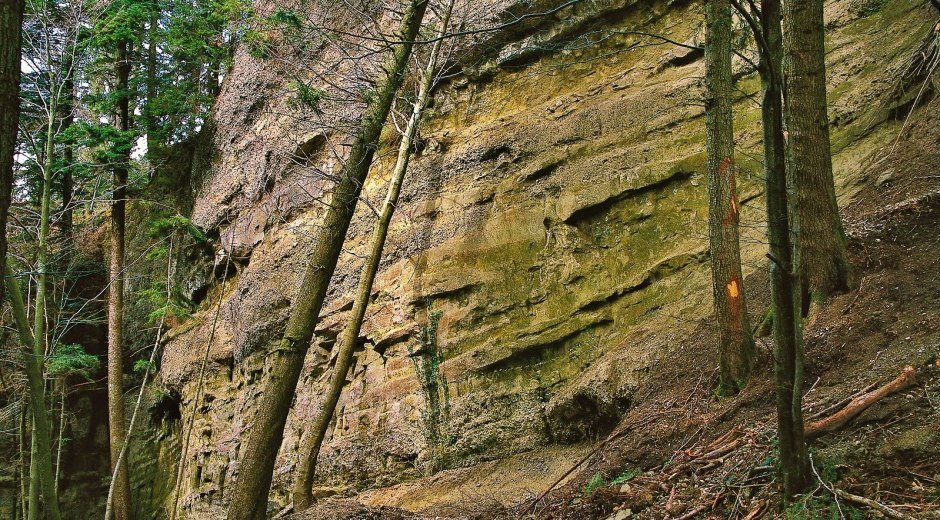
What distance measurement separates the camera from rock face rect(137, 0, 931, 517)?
8781 millimetres

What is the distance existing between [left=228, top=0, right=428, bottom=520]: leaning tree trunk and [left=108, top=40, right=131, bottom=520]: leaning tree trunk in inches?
357

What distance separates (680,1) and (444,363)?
7138mm

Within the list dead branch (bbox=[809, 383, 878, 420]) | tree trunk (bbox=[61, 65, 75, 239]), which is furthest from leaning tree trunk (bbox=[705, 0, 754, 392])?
tree trunk (bbox=[61, 65, 75, 239])

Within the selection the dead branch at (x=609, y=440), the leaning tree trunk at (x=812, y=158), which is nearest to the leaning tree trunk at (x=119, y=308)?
the dead branch at (x=609, y=440)

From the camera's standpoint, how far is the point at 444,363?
32.5 ft

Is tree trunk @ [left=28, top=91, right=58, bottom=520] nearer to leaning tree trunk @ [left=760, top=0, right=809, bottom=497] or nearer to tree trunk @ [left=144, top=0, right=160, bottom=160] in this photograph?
tree trunk @ [left=144, top=0, right=160, bottom=160]

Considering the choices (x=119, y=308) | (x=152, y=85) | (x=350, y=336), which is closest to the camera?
(x=350, y=336)

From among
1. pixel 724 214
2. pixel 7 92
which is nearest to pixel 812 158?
pixel 724 214

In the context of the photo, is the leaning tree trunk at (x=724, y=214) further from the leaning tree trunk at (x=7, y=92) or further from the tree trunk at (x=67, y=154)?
the tree trunk at (x=67, y=154)

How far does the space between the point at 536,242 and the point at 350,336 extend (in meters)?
3.21

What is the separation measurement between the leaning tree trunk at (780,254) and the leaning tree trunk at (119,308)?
12.9 meters

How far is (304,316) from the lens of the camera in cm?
567

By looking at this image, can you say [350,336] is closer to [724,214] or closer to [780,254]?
[724,214]

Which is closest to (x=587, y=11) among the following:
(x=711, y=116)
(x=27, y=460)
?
(x=711, y=116)
